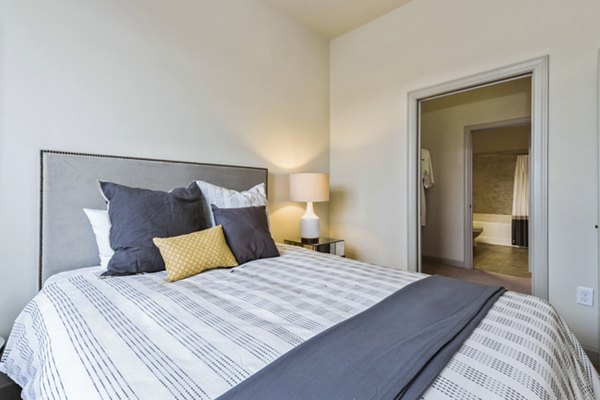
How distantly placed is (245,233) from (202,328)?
0.97 m

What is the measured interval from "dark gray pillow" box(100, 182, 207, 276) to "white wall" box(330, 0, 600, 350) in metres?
2.05

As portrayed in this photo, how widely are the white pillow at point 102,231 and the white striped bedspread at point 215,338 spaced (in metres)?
0.13

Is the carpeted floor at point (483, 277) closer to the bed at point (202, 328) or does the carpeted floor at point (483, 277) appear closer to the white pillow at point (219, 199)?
the bed at point (202, 328)

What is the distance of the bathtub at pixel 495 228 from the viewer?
6.20 m

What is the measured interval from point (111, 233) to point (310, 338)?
1.29 metres

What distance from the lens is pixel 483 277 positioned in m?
3.76

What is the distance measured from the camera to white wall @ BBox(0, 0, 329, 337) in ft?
5.22

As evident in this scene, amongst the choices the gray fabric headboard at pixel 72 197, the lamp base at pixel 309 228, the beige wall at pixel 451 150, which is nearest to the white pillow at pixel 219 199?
the gray fabric headboard at pixel 72 197

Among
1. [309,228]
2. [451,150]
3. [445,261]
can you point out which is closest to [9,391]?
[309,228]

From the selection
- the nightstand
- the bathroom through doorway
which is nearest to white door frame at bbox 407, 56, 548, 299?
the bathroom through doorway

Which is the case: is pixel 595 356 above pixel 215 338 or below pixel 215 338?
below

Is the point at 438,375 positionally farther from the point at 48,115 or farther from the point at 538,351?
the point at 48,115

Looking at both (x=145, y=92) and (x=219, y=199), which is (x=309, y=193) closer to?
(x=219, y=199)

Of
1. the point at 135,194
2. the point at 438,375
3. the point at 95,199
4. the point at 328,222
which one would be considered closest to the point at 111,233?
the point at 135,194
